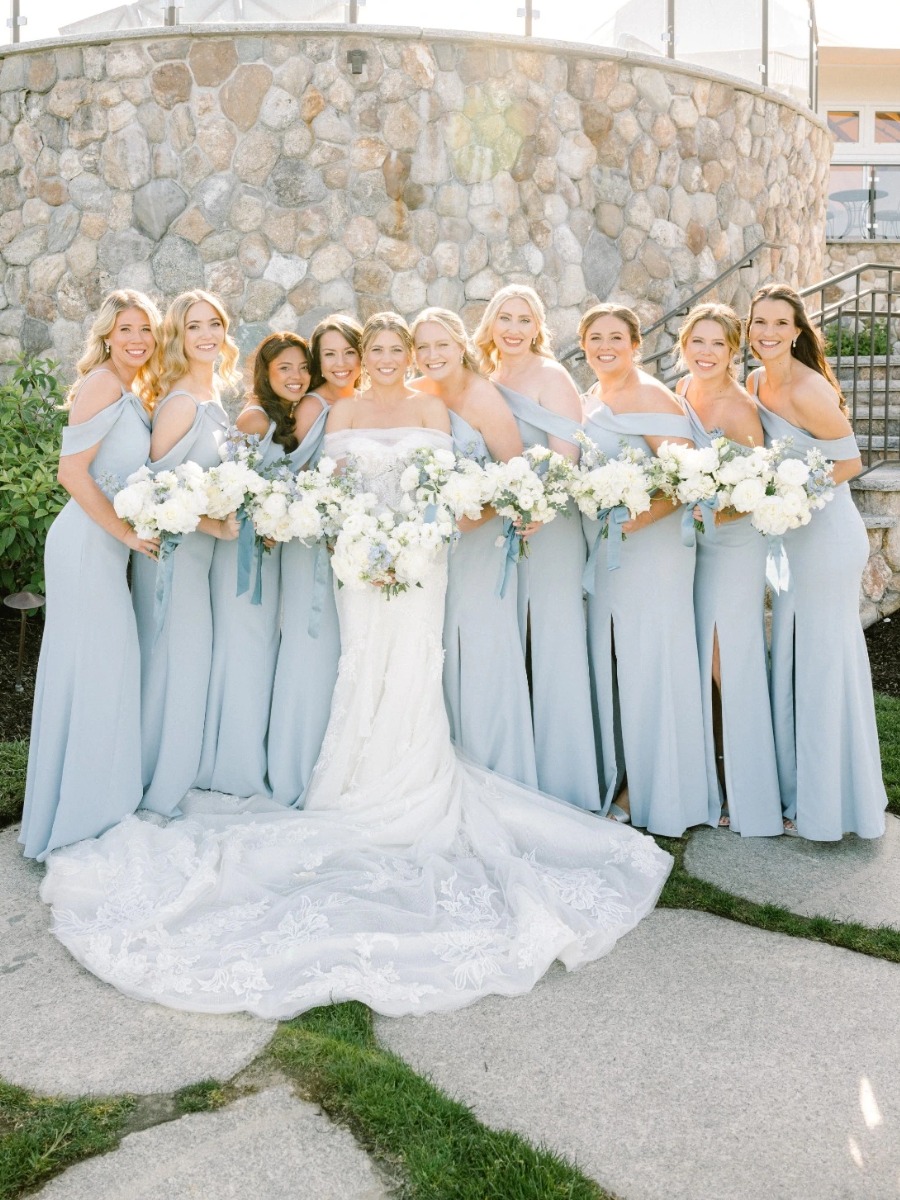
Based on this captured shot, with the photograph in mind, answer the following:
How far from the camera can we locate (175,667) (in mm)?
4641

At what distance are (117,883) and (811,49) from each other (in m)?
11.4

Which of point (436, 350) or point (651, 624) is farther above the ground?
point (436, 350)

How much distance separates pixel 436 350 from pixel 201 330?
3.26 feet

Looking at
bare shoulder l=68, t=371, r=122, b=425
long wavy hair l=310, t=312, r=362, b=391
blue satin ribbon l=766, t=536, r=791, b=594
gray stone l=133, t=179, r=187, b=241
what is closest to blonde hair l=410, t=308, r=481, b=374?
long wavy hair l=310, t=312, r=362, b=391

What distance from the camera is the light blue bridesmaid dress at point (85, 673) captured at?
14.3 ft

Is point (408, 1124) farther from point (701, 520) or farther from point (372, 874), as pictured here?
point (701, 520)

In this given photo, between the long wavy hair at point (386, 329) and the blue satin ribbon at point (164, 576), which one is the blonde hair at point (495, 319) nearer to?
the long wavy hair at point (386, 329)

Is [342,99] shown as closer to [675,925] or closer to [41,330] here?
[41,330]

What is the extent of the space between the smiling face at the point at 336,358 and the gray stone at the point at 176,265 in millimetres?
3888

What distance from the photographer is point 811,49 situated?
452 inches

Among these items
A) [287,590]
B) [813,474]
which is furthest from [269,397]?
[813,474]

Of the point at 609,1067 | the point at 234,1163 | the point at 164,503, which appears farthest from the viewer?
the point at 164,503

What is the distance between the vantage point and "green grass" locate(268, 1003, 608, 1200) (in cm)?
252

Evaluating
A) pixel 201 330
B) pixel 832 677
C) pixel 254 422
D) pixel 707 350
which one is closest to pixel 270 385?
pixel 254 422
